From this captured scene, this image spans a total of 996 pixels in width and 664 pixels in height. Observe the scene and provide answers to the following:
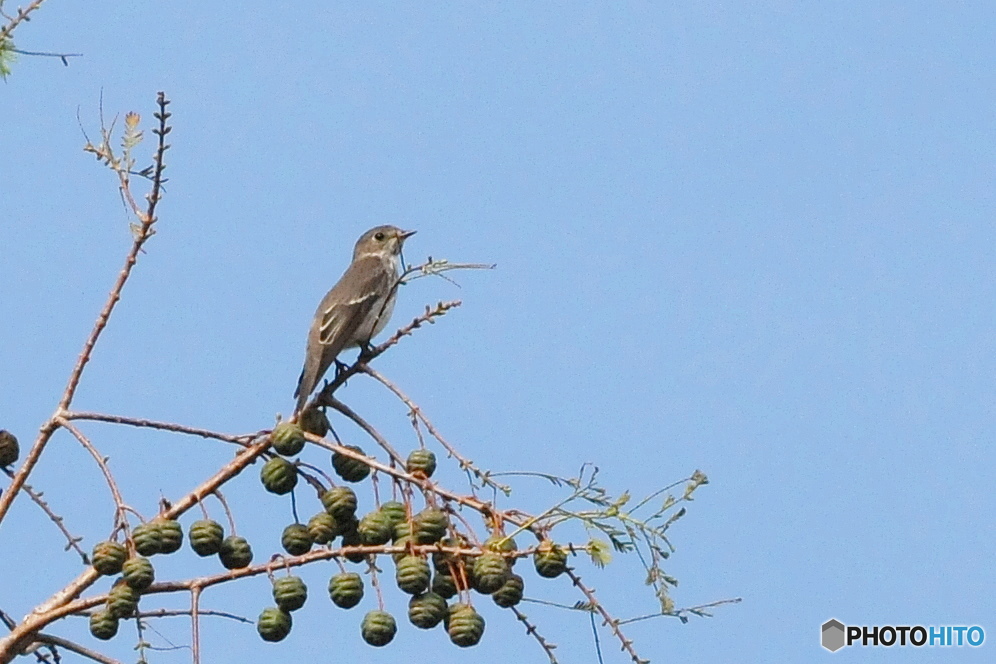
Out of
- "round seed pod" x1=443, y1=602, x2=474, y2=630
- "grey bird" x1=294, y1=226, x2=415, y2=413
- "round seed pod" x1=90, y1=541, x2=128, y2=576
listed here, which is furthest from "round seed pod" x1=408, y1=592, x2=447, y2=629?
"grey bird" x1=294, y1=226, x2=415, y2=413

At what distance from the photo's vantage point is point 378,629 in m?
5.73

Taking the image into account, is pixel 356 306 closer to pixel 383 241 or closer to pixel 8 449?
pixel 383 241

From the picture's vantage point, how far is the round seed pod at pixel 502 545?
→ 564 centimetres

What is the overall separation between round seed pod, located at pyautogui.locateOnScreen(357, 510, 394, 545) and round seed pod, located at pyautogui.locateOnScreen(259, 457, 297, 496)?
1.30 ft

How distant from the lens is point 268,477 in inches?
244

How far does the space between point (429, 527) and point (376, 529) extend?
0.76ft

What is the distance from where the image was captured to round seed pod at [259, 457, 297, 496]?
621 centimetres

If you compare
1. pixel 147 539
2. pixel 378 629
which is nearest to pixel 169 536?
pixel 147 539

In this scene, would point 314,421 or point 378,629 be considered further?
point 314,421

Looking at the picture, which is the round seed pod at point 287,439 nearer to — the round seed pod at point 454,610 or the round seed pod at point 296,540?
the round seed pod at point 296,540

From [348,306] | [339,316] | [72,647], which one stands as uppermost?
[348,306]

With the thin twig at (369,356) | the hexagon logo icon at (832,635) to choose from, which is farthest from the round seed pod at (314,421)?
the hexagon logo icon at (832,635)

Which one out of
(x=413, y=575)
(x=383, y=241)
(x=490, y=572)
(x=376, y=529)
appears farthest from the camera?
(x=383, y=241)

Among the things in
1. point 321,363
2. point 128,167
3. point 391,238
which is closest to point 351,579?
point 128,167
